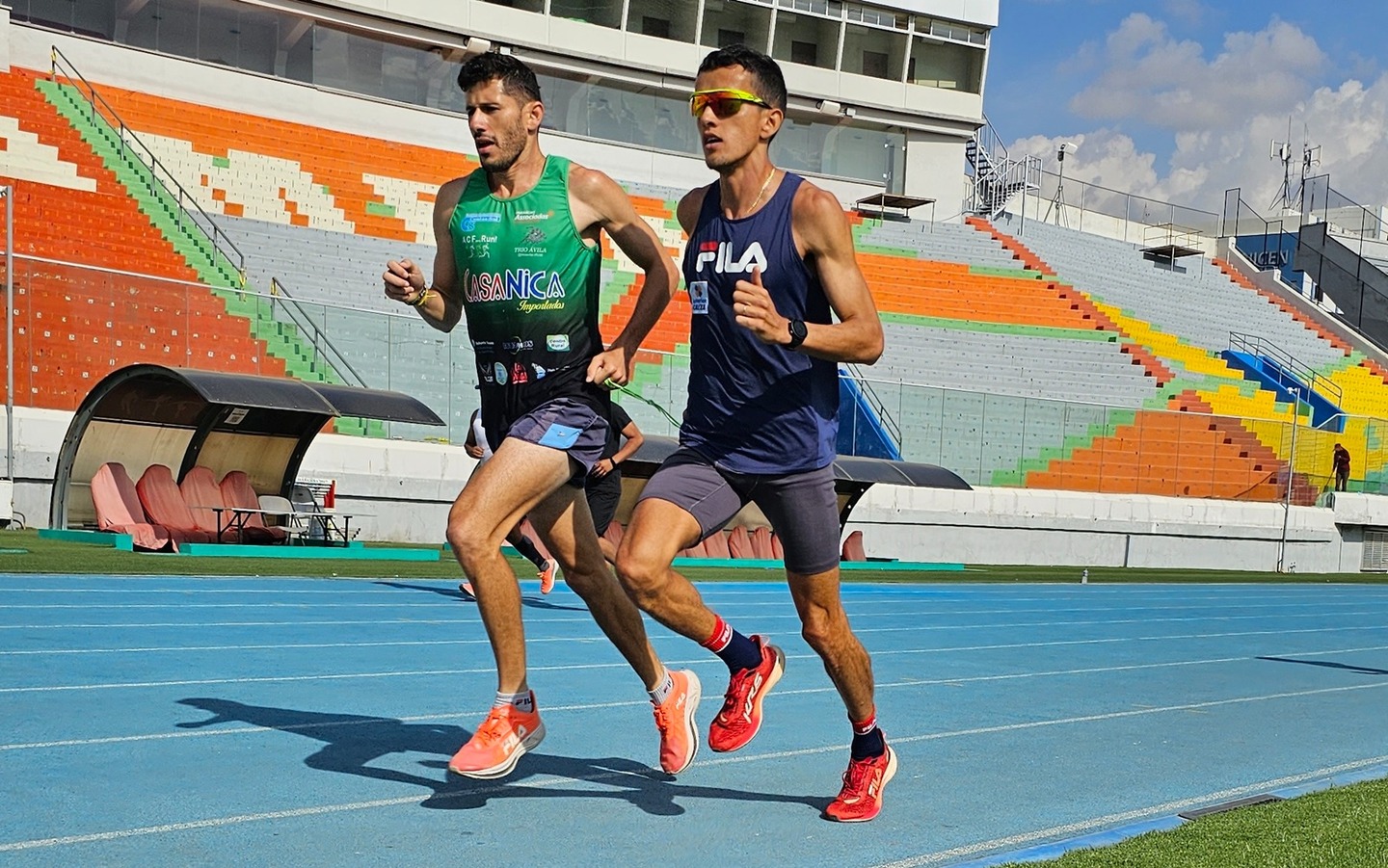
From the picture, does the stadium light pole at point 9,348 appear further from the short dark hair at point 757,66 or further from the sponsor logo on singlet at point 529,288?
the short dark hair at point 757,66

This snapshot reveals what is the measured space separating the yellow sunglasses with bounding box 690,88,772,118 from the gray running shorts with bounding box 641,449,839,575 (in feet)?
3.78

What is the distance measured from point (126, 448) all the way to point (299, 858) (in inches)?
660

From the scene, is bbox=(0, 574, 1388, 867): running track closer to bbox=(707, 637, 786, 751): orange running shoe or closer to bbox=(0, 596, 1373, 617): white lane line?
bbox=(0, 596, 1373, 617): white lane line

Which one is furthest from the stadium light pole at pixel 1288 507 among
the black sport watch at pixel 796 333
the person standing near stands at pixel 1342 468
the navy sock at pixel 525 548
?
the black sport watch at pixel 796 333

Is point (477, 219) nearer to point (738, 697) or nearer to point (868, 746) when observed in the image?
point (738, 697)

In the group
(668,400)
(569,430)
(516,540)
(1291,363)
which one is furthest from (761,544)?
(1291,363)

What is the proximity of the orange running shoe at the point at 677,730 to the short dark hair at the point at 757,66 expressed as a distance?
207cm

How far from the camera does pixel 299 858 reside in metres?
4.18

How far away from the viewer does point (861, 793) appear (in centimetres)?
514

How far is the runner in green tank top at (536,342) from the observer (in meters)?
5.23

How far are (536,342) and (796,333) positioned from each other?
1.15 meters

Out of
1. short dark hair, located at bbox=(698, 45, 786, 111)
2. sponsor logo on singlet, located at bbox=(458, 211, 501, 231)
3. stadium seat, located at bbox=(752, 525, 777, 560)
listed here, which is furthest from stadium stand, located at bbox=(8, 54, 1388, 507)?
short dark hair, located at bbox=(698, 45, 786, 111)

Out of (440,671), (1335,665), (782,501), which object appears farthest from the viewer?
(1335,665)

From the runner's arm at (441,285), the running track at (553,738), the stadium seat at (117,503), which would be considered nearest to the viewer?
the running track at (553,738)
